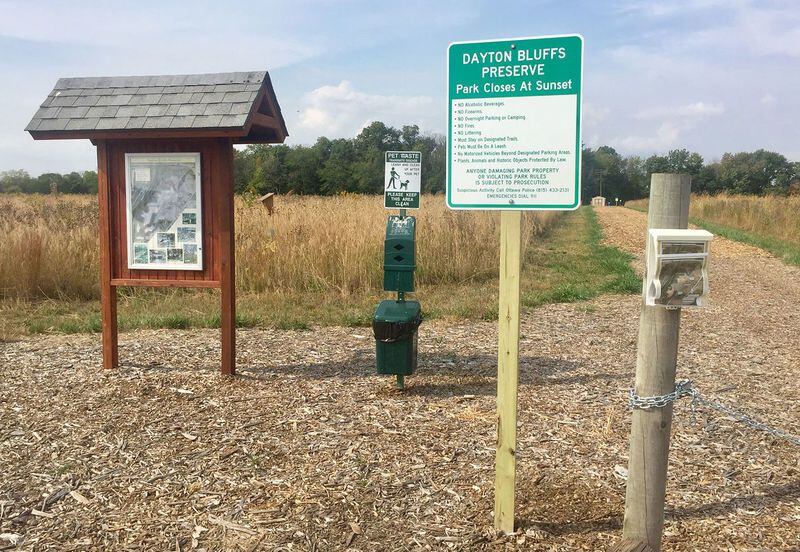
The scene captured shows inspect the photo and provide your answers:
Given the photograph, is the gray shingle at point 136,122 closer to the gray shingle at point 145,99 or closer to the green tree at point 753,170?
the gray shingle at point 145,99

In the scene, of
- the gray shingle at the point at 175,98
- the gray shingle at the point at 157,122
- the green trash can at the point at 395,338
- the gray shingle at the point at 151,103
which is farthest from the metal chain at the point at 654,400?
the gray shingle at the point at 175,98

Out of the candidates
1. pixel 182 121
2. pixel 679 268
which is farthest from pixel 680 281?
pixel 182 121

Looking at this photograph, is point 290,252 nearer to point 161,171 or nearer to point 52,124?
point 161,171

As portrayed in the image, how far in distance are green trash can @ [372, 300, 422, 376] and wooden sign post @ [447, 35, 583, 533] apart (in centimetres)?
221

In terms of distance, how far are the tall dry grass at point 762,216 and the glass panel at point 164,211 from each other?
20306 millimetres

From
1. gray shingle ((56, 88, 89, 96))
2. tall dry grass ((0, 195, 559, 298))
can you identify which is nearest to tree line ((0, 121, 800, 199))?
tall dry grass ((0, 195, 559, 298))

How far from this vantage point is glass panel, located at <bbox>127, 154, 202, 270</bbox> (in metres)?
5.90

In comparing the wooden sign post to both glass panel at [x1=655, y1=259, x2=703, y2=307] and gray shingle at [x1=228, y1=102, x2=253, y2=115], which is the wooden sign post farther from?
gray shingle at [x1=228, y1=102, x2=253, y2=115]

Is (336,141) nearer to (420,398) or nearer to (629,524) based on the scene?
(420,398)

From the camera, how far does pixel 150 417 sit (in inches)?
199

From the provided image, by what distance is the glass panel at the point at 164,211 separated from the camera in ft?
19.4

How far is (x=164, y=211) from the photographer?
5.97m

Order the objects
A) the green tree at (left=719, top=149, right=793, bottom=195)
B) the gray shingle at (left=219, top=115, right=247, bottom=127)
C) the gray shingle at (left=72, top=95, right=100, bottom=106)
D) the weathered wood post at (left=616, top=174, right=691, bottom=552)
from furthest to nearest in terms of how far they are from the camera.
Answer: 1. the green tree at (left=719, top=149, right=793, bottom=195)
2. the gray shingle at (left=72, top=95, right=100, bottom=106)
3. the gray shingle at (left=219, top=115, right=247, bottom=127)
4. the weathered wood post at (left=616, top=174, right=691, bottom=552)

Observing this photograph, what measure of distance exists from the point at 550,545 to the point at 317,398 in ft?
8.55
